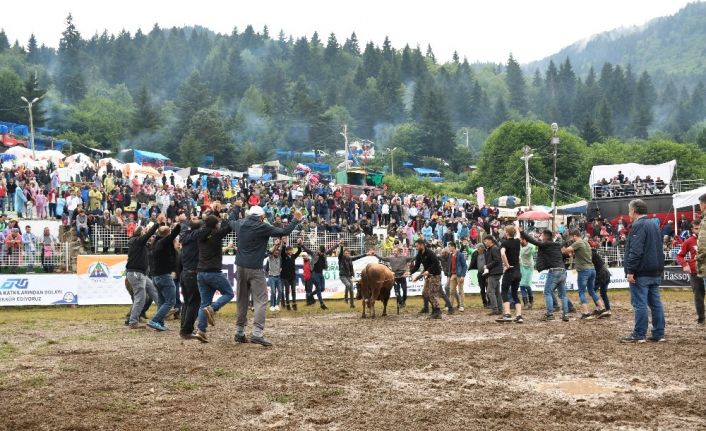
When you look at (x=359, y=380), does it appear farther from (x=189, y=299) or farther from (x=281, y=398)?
(x=189, y=299)

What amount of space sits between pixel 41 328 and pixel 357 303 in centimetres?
1102

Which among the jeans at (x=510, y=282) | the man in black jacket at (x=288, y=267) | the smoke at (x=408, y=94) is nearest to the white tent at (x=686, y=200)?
the man in black jacket at (x=288, y=267)

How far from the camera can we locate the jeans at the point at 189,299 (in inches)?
508

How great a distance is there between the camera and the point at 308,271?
23312mm

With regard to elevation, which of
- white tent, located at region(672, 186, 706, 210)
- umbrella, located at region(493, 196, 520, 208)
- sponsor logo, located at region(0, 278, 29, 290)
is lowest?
sponsor logo, located at region(0, 278, 29, 290)

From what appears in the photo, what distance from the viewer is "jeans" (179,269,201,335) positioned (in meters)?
12.9

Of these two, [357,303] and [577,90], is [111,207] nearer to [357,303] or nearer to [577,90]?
[357,303]

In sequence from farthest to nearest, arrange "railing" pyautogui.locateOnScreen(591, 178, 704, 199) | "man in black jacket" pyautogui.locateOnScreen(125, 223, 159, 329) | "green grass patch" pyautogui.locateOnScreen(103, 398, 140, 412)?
"railing" pyautogui.locateOnScreen(591, 178, 704, 199) → "man in black jacket" pyautogui.locateOnScreen(125, 223, 159, 329) → "green grass patch" pyautogui.locateOnScreen(103, 398, 140, 412)

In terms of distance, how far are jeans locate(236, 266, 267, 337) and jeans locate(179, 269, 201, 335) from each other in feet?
3.28

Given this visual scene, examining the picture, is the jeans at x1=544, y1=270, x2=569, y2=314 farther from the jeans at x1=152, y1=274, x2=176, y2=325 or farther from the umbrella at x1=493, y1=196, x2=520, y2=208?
the umbrella at x1=493, y1=196, x2=520, y2=208

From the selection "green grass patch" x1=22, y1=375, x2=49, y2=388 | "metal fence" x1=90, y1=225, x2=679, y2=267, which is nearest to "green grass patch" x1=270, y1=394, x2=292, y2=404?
"green grass patch" x1=22, y1=375, x2=49, y2=388

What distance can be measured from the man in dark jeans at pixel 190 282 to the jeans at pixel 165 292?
5.34ft

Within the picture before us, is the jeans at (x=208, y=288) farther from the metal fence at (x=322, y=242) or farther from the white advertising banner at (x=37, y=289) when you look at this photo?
the metal fence at (x=322, y=242)

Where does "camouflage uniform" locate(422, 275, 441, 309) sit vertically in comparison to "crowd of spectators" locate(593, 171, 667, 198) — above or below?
below
